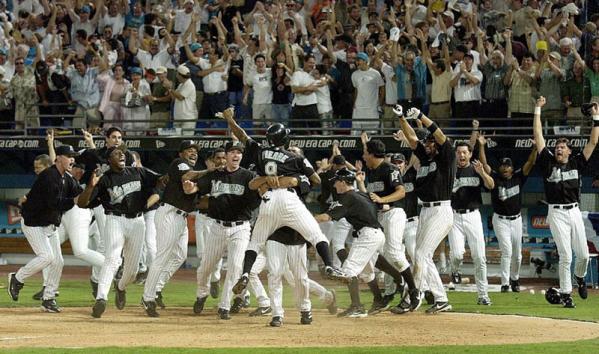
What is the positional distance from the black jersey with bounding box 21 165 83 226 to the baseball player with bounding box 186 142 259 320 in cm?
238

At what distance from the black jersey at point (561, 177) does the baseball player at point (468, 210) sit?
144cm

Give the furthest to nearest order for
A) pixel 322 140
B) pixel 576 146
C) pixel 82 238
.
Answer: pixel 322 140 → pixel 576 146 → pixel 82 238

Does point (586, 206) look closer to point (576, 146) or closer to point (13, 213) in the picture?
point (576, 146)

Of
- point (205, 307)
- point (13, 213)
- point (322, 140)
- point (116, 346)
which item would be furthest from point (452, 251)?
point (13, 213)

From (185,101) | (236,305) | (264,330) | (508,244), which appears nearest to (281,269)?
(264,330)

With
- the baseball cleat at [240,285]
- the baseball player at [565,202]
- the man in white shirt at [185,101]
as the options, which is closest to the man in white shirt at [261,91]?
the man in white shirt at [185,101]

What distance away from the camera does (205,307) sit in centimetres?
1664

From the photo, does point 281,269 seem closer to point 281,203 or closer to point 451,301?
point 281,203

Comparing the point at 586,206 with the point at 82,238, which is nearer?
the point at 82,238

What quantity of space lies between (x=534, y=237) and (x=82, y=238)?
32.7ft

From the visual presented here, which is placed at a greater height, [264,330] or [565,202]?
[565,202]

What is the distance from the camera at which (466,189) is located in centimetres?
1852

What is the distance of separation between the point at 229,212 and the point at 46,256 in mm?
2900

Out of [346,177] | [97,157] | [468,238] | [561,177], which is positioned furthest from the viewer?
[468,238]
